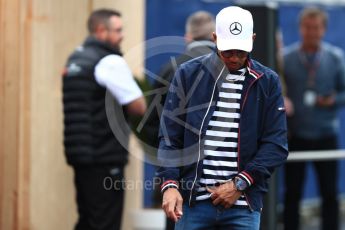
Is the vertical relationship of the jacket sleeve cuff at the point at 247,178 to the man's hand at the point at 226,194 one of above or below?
above

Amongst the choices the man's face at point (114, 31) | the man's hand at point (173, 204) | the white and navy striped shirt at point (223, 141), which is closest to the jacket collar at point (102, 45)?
the man's face at point (114, 31)

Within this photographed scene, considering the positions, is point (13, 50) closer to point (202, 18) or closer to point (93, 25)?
point (93, 25)

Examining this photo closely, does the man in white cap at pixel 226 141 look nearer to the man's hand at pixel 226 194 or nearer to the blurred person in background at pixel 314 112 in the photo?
the man's hand at pixel 226 194

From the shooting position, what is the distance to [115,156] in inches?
323

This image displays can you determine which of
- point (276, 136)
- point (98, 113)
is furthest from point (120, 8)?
point (276, 136)

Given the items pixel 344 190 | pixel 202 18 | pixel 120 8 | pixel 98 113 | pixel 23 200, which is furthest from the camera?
pixel 344 190

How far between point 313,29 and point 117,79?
2.60 meters

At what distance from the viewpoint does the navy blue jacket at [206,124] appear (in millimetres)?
5441

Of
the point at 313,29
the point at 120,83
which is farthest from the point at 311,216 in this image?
the point at 120,83

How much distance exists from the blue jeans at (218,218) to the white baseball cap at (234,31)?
0.89 meters

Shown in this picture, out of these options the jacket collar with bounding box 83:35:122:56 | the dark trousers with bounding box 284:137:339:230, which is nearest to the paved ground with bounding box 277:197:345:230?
the dark trousers with bounding box 284:137:339:230

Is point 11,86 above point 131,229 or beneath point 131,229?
above

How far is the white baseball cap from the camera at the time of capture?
5289 mm

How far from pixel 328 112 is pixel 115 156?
2581 millimetres
